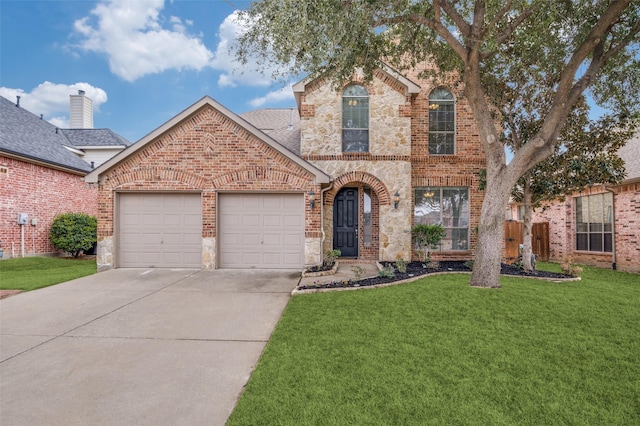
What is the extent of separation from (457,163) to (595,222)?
568 centimetres

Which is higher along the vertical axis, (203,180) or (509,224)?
(203,180)

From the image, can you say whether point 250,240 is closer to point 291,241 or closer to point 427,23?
point 291,241

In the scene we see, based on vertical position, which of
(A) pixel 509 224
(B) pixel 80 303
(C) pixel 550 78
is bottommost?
(B) pixel 80 303

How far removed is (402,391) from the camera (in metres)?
3.07

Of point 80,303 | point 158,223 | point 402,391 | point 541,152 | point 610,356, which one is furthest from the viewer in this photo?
point 158,223

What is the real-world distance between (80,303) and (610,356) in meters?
8.53

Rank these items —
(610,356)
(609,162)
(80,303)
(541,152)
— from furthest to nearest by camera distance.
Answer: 1. (609,162)
2. (541,152)
3. (80,303)
4. (610,356)

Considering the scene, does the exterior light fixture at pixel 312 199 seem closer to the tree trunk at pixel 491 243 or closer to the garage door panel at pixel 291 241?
the garage door panel at pixel 291 241

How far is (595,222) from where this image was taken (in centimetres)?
1202

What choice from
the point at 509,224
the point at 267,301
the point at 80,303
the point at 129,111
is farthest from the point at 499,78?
the point at 129,111

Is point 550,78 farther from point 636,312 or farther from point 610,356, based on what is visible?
point 610,356

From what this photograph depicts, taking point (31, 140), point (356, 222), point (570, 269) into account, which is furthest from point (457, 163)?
point (31, 140)

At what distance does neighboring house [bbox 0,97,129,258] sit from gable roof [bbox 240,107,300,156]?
7.56 m

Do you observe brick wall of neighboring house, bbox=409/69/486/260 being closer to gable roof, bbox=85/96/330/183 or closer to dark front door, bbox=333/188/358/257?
dark front door, bbox=333/188/358/257
